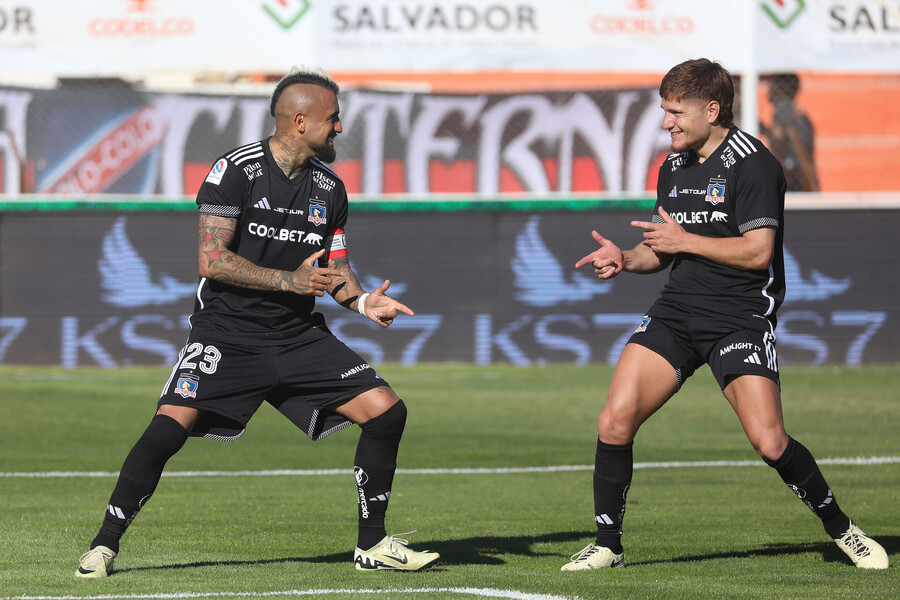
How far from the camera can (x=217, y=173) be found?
650cm

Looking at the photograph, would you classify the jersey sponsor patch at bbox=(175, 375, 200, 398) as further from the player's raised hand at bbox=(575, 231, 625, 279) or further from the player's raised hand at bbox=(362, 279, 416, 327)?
the player's raised hand at bbox=(575, 231, 625, 279)

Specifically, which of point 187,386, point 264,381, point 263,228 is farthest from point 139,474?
point 263,228

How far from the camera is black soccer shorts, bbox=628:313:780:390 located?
21.7 ft

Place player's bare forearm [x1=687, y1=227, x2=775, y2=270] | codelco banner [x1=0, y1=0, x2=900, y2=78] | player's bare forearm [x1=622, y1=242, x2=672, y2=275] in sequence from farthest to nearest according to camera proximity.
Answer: codelco banner [x1=0, y1=0, x2=900, y2=78] < player's bare forearm [x1=622, y1=242, x2=672, y2=275] < player's bare forearm [x1=687, y1=227, x2=775, y2=270]

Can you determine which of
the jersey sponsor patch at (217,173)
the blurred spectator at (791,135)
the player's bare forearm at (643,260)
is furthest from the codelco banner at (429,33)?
A: the jersey sponsor patch at (217,173)

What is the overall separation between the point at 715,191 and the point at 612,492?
1.54 m

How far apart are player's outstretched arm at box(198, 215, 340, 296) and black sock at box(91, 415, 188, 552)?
71 centimetres

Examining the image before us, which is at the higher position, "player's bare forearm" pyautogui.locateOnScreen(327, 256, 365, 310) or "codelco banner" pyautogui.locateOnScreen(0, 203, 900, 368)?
"player's bare forearm" pyautogui.locateOnScreen(327, 256, 365, 310)

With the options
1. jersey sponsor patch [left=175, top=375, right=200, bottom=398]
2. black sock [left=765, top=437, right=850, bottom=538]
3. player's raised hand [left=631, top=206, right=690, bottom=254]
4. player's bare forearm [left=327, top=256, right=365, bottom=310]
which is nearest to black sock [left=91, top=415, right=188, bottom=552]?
jersey sponsor patch [left=175, top=375, right=200, bottom=398]

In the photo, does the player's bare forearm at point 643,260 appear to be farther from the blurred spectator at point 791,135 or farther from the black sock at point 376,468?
the blurred spectator at point 791,135

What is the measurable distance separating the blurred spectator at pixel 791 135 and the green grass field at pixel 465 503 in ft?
20.6

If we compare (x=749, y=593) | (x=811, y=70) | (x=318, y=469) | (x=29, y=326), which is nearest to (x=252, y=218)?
(x=749, y=593)

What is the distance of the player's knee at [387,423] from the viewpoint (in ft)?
21.9

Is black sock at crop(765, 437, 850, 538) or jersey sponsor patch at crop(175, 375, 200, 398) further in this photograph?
black sock at crop(765, 437, 850, 538)
